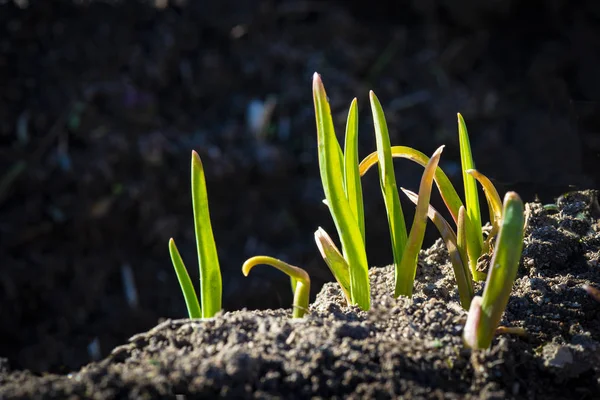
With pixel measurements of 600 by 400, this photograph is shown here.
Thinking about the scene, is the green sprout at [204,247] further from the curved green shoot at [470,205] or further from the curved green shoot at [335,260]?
the curved green shoot at [470,205]

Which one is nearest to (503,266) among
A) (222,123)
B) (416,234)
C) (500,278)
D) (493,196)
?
(500,278)

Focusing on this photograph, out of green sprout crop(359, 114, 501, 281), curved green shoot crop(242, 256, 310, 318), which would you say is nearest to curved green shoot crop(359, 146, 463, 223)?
green sprout crop(359, 114, 501, 281)

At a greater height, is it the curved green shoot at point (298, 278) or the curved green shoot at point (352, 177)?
the curved green shoot at point (352, 177)

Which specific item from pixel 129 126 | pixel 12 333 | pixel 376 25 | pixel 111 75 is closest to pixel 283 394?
pixel 12 333

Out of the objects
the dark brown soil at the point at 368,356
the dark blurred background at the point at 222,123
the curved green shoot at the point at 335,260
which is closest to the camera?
the dark brown soil at the point at 368,356

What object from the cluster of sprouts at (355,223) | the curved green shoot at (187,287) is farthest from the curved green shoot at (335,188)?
the curved green shoot at (187,287)

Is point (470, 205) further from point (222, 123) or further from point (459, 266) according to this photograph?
point (222, 123)
